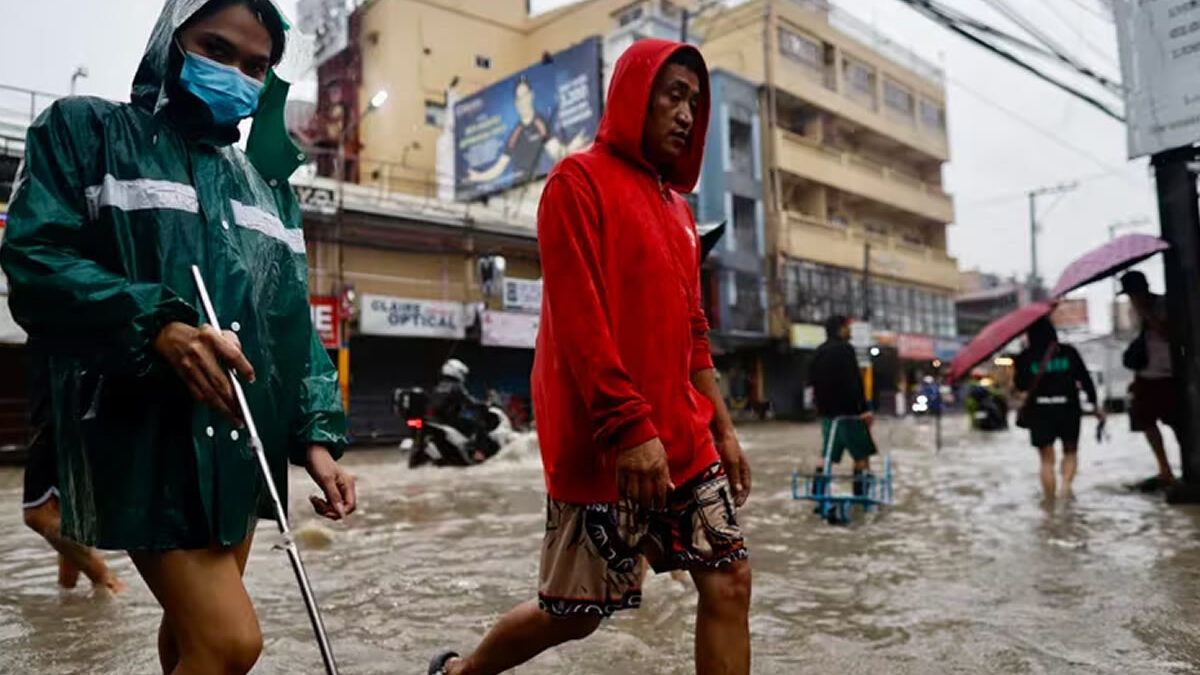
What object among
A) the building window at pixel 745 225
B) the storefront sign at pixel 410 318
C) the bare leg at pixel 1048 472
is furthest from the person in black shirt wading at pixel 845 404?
the building window at pixel 745 225

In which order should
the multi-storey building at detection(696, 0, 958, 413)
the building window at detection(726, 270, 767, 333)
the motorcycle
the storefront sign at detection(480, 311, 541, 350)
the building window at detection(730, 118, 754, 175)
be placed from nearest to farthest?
the motorcycle → the storefront sign at detection(480, 311, 541, 350) → the building window at detection(726, 270, 767, 333) → the building window at detection(730, 118, 754, 175) → the multi-storey building at detection(696, 0, 958, 413)

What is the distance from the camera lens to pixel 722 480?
2209 millimetres

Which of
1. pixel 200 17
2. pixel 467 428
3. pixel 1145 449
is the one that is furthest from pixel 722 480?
pixel 1145 449

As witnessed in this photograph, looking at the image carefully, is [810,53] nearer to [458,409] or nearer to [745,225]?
[745,225]

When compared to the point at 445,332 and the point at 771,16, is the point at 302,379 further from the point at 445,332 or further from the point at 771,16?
the point at 771,16

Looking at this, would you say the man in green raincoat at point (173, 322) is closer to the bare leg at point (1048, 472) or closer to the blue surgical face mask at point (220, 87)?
the blue surgical face mask at point (220, 87)

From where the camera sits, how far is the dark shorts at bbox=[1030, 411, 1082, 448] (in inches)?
271

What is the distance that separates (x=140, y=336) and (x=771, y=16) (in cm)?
3183

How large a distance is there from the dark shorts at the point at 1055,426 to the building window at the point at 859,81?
30.0 meters

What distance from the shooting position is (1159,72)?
22.3 ft

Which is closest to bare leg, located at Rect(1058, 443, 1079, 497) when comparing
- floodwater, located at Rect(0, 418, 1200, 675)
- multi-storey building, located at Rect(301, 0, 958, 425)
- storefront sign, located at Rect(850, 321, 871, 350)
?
floodwater, located at Rect(0, 418, 1200, 675)

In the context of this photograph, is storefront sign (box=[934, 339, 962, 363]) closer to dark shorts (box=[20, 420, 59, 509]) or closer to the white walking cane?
dark shorts (box=[20, 420, 59, 509])

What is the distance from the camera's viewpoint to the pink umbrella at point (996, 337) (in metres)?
6.80

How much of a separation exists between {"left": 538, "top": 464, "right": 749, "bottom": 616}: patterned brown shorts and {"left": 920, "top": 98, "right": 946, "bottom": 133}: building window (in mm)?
40656
